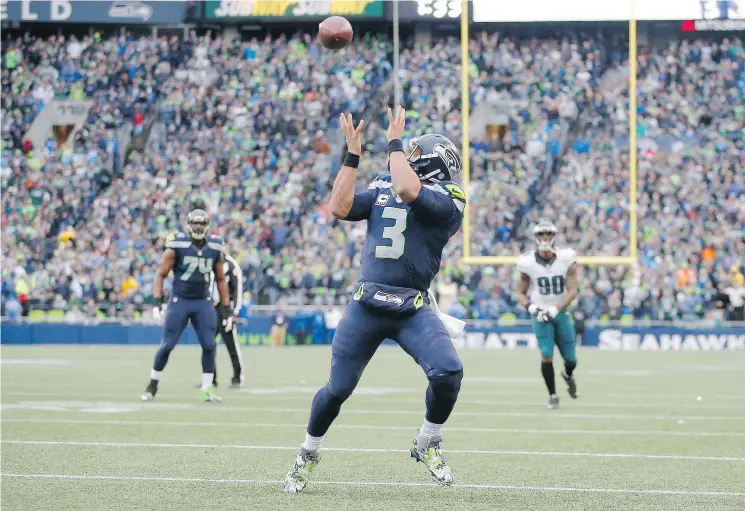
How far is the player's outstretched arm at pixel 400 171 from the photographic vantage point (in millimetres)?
6453

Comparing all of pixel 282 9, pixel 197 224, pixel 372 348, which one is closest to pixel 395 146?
pixel 372 348

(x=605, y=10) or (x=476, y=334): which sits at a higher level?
(x=605, y=10)

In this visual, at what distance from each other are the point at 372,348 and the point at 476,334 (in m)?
19.1

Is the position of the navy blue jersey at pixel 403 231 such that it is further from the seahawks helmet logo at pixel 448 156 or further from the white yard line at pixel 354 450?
the white yard line at pixel 354 450

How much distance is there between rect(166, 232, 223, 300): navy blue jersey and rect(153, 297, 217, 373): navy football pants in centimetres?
8

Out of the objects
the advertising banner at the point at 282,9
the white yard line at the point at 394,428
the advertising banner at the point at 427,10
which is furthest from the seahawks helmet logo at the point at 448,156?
the advertising banner at the point at 282,9

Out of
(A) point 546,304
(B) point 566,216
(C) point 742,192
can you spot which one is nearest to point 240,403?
(A) point 546,304

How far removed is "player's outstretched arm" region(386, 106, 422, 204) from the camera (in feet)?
21.2

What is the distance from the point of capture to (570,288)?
13.0 meters

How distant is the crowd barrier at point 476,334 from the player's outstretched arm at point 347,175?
18.5 metres

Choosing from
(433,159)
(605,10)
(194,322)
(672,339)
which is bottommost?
(672,339)

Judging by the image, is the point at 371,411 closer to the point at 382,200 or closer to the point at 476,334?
the point at 382,200

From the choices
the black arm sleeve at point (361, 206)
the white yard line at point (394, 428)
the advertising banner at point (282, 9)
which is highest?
the advertising banner at point (282, 9)

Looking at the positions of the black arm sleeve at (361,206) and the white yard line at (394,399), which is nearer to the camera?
the black arm sleeve at (361,206)
